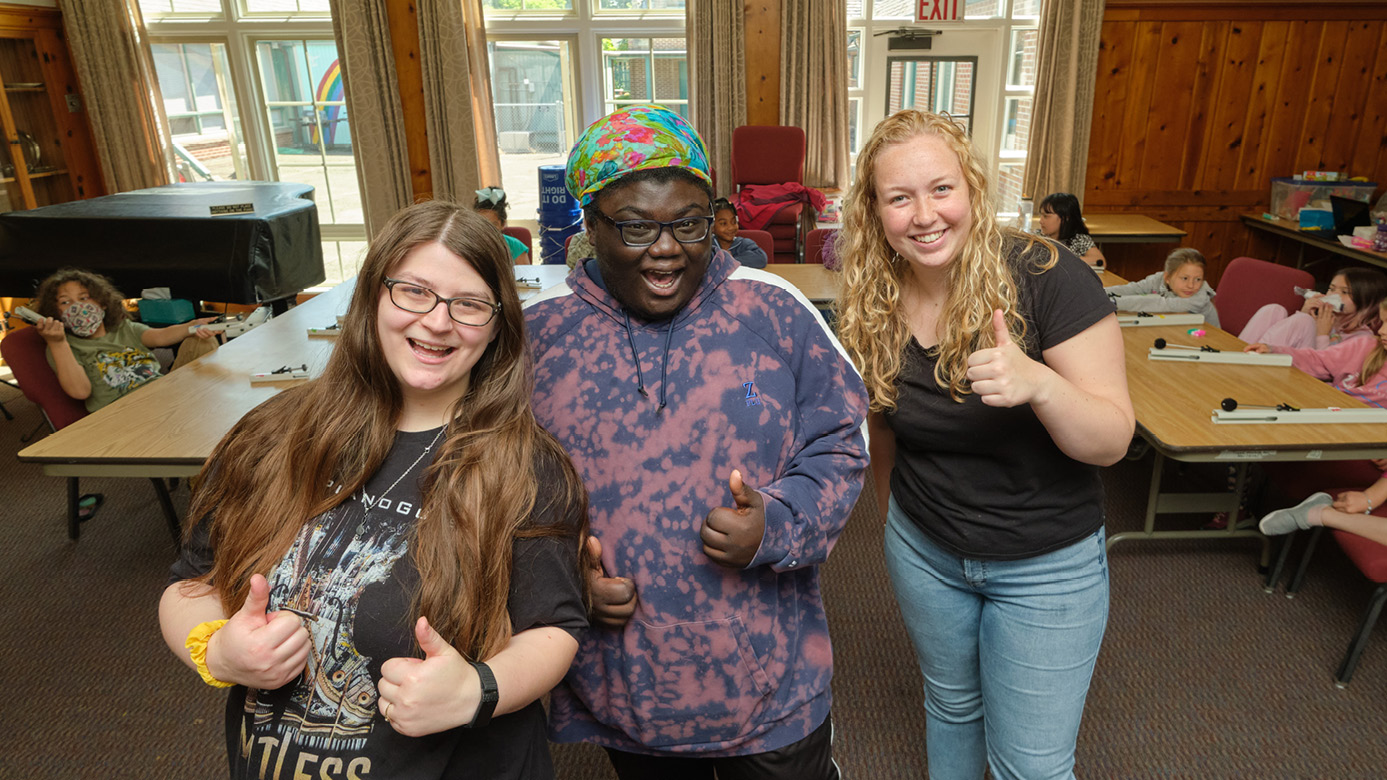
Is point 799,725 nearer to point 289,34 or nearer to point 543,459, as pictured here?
point 543,459

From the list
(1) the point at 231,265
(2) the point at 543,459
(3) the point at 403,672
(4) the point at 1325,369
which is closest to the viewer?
(3) the point at 403,672

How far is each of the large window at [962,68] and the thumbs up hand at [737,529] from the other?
612cm

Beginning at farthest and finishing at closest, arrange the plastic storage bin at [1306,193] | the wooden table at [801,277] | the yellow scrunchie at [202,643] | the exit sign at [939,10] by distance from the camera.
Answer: the exit sign at [939,10], the plastic storage bin at [1306,193], the wooden table at [801,277], the yellow scrunchie at [202,643]

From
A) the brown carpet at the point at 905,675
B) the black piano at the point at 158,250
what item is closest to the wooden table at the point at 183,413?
the brown carpet at the point at 905,675

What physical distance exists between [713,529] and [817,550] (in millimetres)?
165

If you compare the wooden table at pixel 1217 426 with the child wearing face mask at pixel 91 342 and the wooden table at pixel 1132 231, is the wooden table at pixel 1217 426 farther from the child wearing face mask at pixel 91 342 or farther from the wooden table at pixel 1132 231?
the child wearing face mask at pixel 91 342

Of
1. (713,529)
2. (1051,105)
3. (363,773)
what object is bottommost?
(363,773)

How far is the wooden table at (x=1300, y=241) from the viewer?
16.6ft

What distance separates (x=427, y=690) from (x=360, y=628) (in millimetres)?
165

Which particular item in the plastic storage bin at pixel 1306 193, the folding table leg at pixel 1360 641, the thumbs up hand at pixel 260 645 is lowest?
the folding table leg at pixel 1360 641

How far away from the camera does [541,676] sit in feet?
3.27

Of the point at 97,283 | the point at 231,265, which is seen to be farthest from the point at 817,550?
the point at 231,265

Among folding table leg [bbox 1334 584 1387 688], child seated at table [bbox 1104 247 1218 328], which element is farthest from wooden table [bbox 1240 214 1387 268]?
folding table leg [bbox 1334 584 1387 688]

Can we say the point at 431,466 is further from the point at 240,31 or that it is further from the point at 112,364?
the point at 240,31
